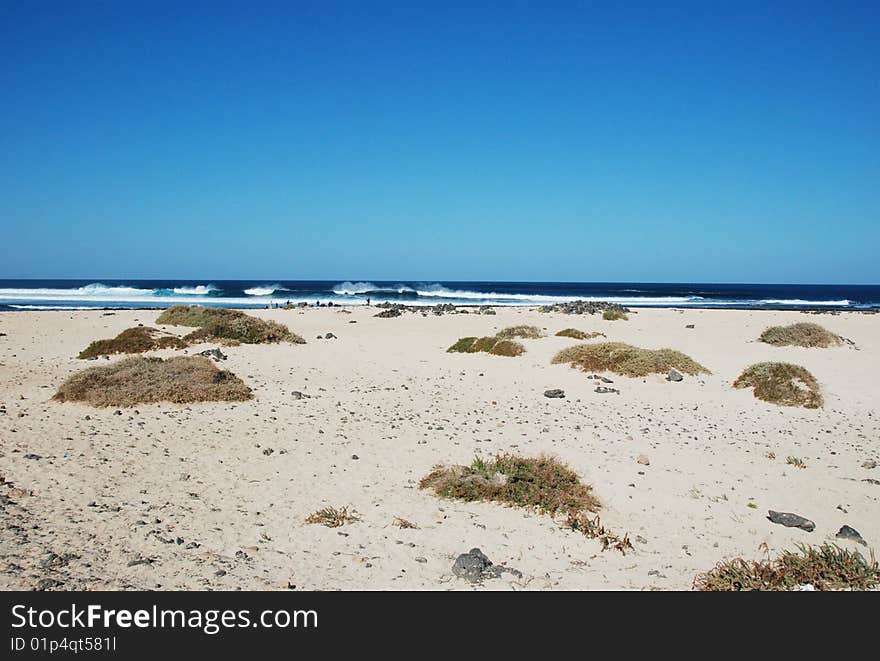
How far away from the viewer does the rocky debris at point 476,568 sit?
504 centimetres

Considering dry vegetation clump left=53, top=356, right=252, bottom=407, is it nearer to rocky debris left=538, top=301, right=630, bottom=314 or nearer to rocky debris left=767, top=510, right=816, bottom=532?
rocky debris left=767, top=510, right=816, bottom=532

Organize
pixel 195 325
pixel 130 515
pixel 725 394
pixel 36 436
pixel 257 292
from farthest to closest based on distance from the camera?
pixel 257 292 < pixel 195 325 < pixel 725 394 < pixel 36 436 < pixel 130 515

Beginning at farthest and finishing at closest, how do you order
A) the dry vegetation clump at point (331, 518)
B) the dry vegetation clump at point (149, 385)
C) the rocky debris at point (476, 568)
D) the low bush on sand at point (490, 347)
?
the low bush on sand at point (490, 347) < the dry vegetation clump at point (149, 385) < the dry vegetation clump at point (331, 518) < the rocky debris at point (476, 568)

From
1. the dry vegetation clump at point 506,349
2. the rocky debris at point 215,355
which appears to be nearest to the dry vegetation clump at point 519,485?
the rocky debris at point 215,355

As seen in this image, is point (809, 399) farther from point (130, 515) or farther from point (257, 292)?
point (257, 292)

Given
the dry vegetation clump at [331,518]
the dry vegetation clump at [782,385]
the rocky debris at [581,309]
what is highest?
the rocky debris at [581,309]

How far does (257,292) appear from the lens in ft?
277

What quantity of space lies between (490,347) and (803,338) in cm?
1296

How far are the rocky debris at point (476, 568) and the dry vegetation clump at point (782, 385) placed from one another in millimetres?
10493

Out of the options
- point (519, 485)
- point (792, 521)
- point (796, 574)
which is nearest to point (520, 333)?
point (519, 485)

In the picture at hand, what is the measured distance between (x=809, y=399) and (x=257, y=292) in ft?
266

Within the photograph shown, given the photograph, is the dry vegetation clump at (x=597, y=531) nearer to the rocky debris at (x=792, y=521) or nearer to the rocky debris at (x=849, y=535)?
the rocky debris at (x=792, y=521)

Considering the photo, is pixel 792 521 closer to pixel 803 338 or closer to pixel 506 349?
pixel 506 349
